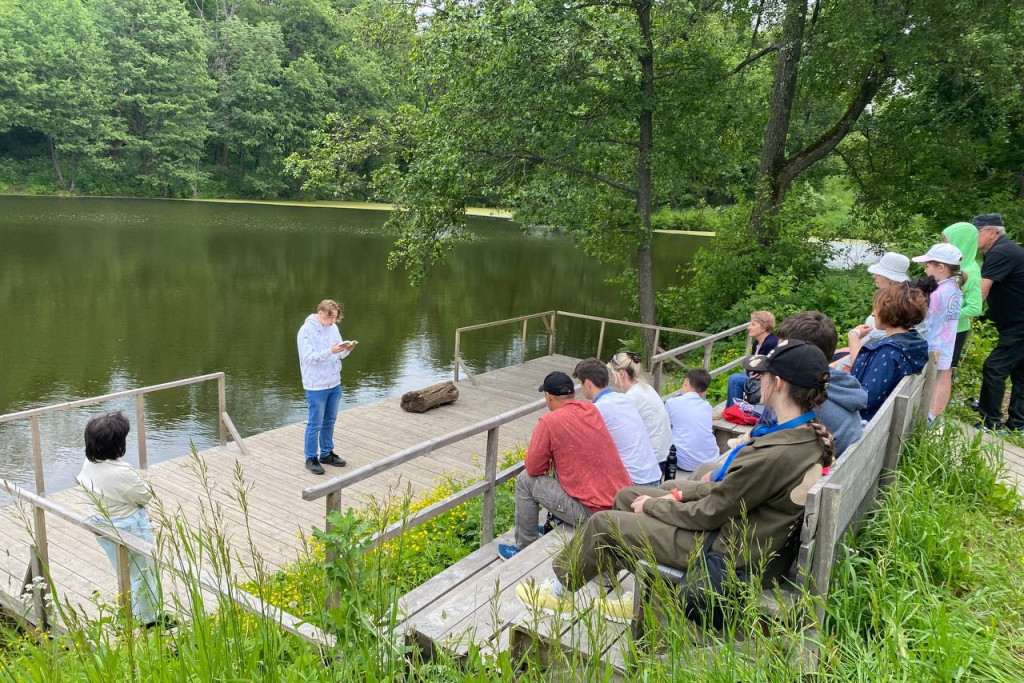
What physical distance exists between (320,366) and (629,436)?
373 cm

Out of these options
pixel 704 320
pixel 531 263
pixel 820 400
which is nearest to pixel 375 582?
pixel 820 400

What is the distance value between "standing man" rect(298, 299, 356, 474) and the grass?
4.18m

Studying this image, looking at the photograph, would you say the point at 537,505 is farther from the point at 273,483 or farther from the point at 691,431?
the point at 273,483

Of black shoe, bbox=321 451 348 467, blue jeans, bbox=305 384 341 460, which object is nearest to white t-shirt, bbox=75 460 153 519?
blue jeans, bbox=305 384 341 460

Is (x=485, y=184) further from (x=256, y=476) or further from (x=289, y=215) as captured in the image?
(x=289, y=215)

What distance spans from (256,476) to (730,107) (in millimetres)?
10624

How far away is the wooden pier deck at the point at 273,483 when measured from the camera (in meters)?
5.39

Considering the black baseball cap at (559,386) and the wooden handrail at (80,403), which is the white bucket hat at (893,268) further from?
the wooden handrail at (80,403)

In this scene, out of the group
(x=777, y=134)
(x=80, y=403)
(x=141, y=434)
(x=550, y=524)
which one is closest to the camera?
(x=550, y=524)

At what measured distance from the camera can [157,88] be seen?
157 feet

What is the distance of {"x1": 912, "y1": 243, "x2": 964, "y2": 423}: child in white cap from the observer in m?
5.05

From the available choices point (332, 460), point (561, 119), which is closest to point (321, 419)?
point (332, 460)

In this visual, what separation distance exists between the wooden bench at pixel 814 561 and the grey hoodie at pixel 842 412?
0.11 meters

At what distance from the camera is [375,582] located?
2393 millimetres
